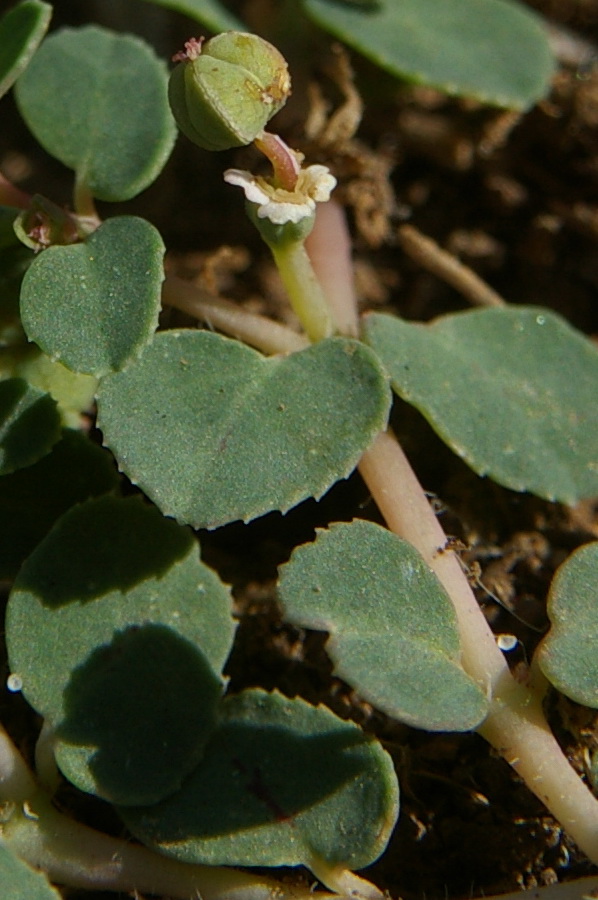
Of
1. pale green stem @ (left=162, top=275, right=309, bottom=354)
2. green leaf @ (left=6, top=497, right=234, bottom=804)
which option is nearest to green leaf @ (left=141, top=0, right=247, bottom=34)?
pale green stem @ (left=162, top=275, right=309, bottom=354)

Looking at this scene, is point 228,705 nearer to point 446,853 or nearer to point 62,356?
point 446,853

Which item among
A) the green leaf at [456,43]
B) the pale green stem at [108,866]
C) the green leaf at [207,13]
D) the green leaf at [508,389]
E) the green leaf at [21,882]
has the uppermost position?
the green leaf at [456,43]

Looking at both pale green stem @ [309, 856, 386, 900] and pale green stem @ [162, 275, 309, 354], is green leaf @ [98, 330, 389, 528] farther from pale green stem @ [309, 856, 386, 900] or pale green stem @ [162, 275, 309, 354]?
pale green stem @ [309, 856, 386, 900]

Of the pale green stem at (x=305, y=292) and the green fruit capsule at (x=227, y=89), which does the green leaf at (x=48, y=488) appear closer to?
the pale green stem at (x=305, y=292)

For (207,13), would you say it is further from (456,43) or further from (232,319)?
(232,319)

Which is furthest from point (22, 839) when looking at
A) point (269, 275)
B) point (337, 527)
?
point (269, 275)

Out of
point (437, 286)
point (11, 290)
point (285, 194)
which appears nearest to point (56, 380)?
point (11, 290)

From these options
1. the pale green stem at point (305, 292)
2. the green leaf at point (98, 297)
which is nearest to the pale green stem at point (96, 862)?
the green leaf at point (98, 297)
